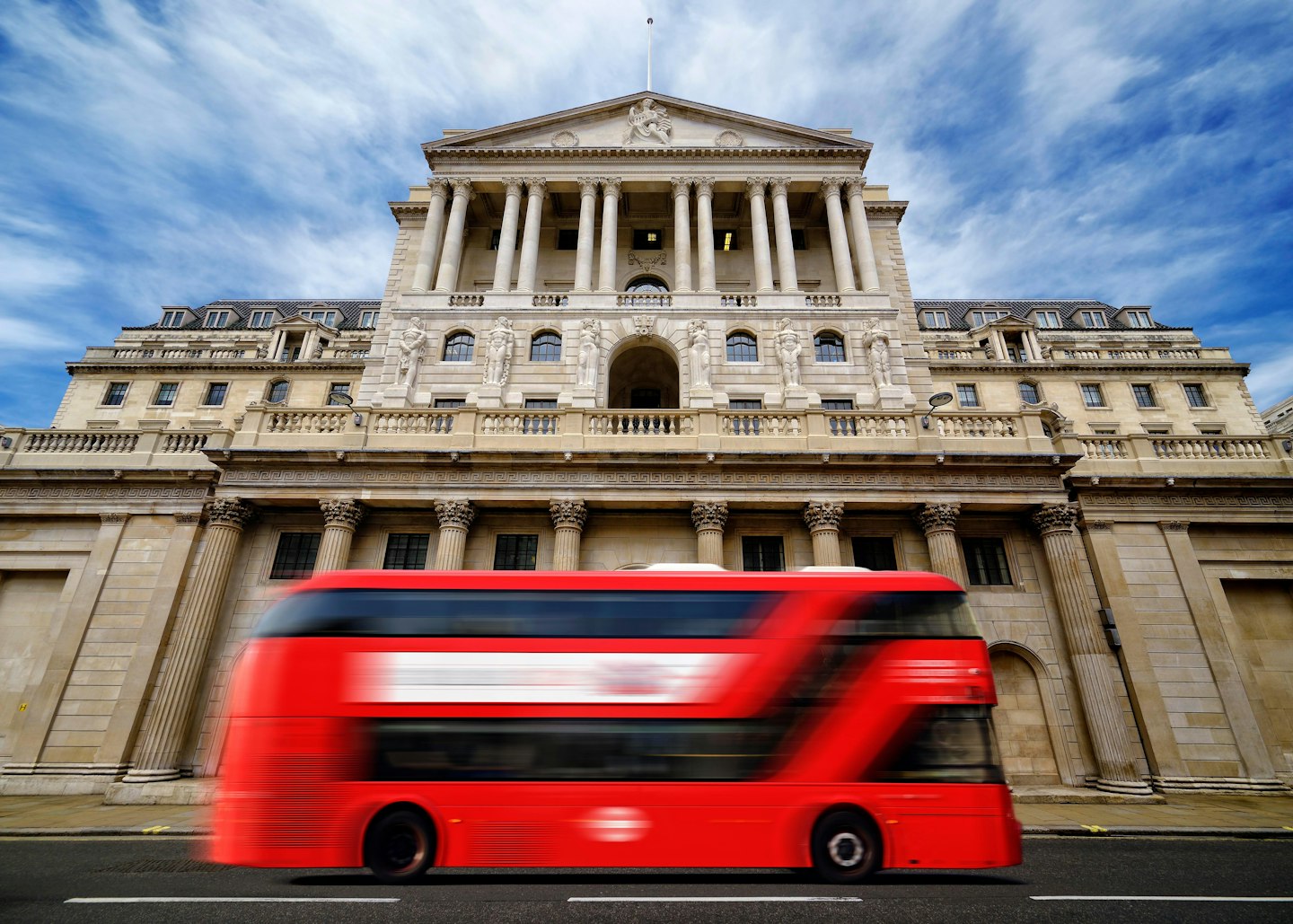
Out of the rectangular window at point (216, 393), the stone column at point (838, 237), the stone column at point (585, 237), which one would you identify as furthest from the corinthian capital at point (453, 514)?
the rectangular window at point (216, 393)

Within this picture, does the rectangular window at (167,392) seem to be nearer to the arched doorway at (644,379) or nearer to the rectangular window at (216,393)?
the rectangular window at (216,393)

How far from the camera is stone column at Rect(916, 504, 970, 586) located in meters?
17.8

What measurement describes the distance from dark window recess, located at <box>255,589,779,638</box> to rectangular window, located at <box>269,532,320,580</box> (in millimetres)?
11409

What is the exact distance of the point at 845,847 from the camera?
795cm

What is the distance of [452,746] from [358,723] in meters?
1.35

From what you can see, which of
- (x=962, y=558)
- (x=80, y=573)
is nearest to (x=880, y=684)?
(x=962, y=558)

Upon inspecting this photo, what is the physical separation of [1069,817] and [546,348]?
23.3 m

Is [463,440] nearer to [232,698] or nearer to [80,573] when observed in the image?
[232,698]

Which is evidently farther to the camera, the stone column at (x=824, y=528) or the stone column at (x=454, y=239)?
the stone column at (x=454, y=239)

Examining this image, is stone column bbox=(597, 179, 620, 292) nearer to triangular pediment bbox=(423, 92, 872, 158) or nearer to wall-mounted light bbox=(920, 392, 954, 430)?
triangular pediment bbox=(423, 92, 872, 158)

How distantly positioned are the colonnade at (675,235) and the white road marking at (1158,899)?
921 inches

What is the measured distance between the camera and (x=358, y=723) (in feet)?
26.7

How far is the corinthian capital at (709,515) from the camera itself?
59.3 feet

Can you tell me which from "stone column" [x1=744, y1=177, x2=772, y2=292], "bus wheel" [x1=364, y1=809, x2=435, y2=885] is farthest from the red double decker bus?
"stone column" [x1=744, y1=177, x2=772, y2=292]
